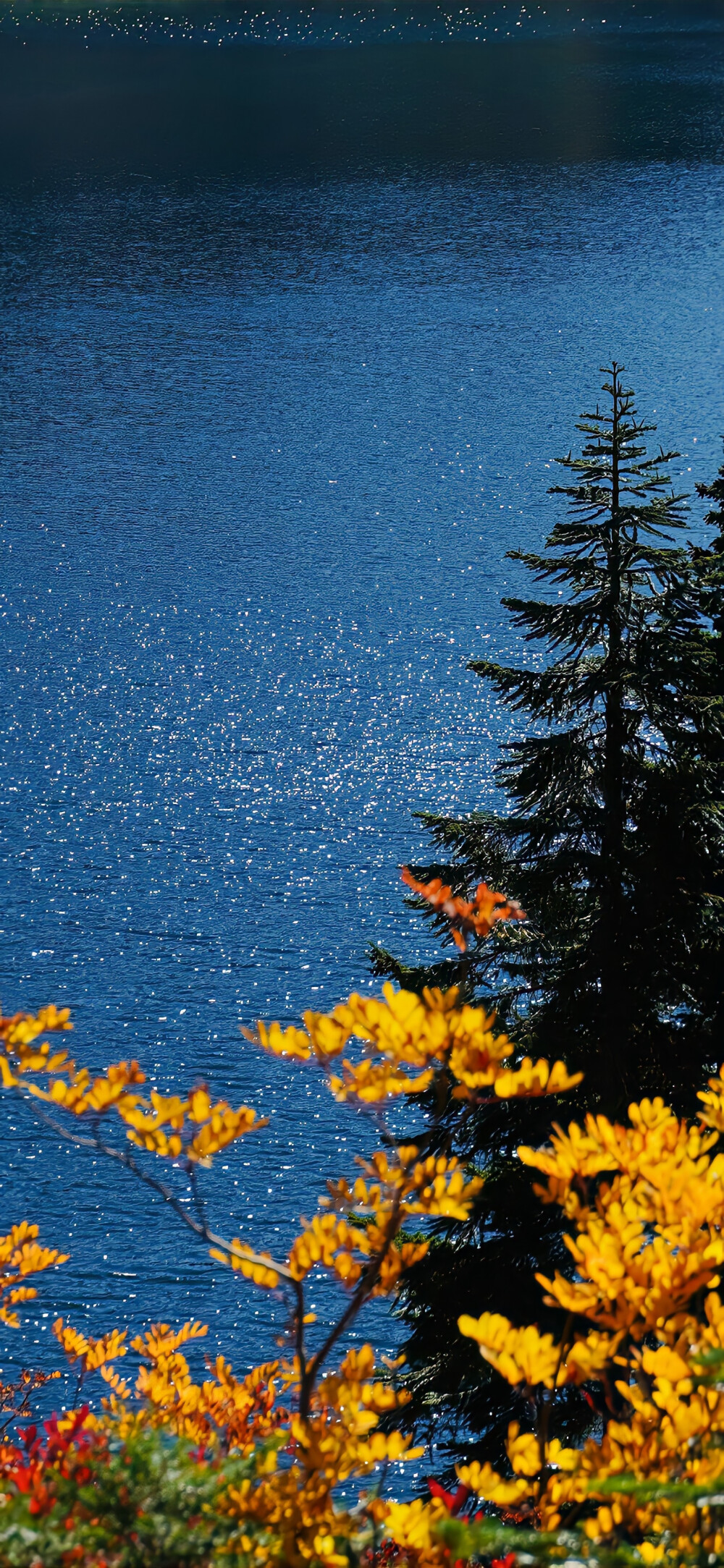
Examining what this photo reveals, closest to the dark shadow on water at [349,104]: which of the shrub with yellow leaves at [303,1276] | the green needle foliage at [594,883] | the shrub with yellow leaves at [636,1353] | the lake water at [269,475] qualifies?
the lake water at [269,475]

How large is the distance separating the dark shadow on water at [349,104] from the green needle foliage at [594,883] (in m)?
25.2

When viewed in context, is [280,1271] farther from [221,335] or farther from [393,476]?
[221,335]

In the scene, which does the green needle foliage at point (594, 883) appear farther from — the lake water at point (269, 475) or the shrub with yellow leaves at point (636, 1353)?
the lake water at point (269, 475)

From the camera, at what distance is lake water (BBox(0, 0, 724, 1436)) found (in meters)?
8.94

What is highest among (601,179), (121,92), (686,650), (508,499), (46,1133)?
(121,92)

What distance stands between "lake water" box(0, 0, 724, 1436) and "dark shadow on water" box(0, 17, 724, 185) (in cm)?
15

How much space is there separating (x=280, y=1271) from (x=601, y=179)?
1088 inches

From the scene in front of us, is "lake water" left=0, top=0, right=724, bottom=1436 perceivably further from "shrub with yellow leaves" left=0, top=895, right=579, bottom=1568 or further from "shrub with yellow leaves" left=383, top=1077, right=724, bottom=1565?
"shrub with yellow leaves" left=383, top=1077, right=724, bottom=1565

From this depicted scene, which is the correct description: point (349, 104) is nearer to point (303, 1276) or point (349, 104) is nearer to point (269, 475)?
point (269, 475)

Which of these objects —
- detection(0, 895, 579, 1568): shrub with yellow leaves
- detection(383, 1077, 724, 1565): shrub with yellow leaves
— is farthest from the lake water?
detection(383, 1077, 724, 1565): shrub with yellow leaves

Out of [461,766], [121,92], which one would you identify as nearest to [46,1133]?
[461,766]

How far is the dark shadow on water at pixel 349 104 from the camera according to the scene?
2753 centimetres

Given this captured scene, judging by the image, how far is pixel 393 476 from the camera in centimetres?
1691

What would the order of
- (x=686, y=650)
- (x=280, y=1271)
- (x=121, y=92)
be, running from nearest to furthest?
(x=280, y=1271), (x=686, y=650), (x=121, y=92)
